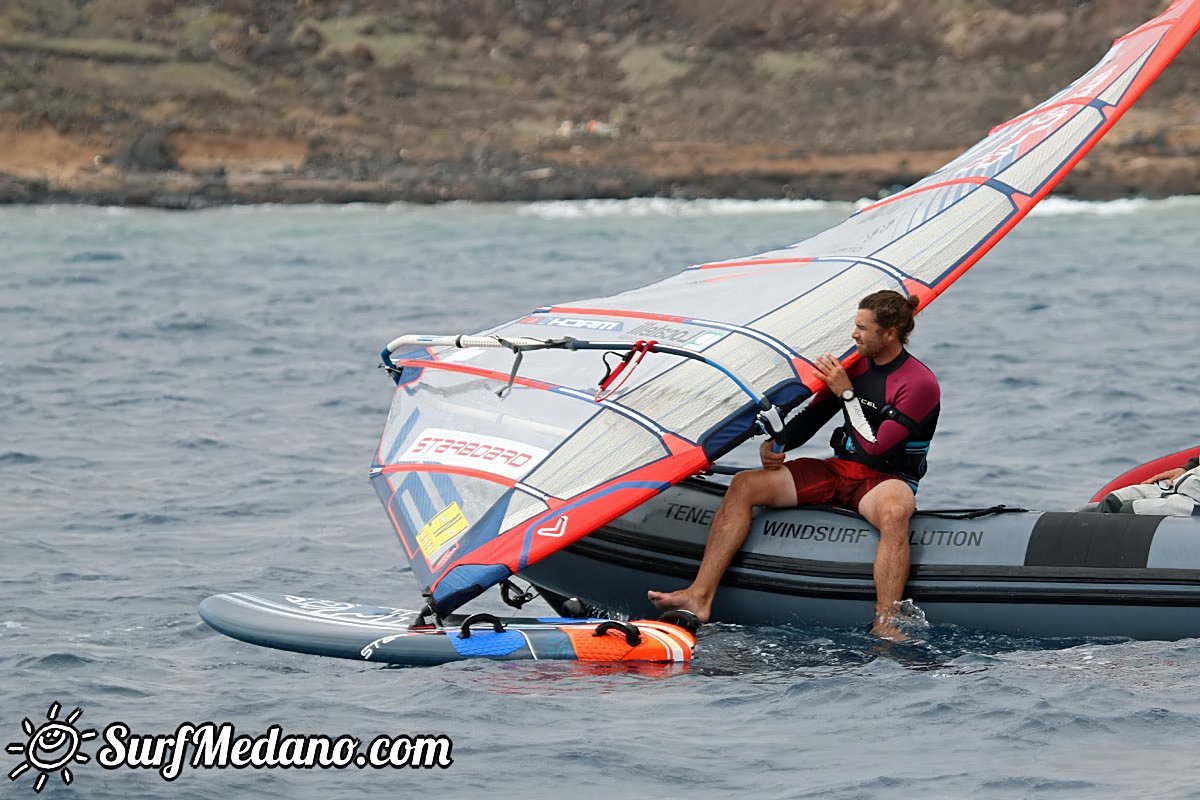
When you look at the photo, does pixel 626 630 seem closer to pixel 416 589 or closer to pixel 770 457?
pixel 770 457

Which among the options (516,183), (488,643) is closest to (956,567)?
(488,643)

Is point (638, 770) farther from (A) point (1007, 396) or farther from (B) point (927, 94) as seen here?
(B) point (927, 94)

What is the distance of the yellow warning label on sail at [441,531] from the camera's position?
20.3ft

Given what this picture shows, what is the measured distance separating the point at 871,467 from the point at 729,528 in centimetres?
67

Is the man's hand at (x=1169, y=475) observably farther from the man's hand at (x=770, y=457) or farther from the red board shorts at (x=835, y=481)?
the man's hand at (x=770, y=457)

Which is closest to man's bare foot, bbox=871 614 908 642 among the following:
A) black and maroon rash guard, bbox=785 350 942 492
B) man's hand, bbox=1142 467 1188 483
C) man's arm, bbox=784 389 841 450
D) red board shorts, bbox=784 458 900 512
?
red board shorts, bbox=784 458 900 512

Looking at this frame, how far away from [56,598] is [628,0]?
4722 cm

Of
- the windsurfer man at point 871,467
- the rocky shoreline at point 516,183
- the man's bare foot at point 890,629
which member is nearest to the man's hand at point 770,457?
the windsurfer man at point 871,467

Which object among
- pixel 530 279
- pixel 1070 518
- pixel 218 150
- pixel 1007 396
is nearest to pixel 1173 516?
pixel 1070 518

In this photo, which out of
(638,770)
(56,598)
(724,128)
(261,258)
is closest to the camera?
(638,770)

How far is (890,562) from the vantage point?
20.3 ft

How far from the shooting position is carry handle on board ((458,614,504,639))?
6113mm

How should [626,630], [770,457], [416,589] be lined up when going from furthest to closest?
[416,589] < [770,457] < [626,630]

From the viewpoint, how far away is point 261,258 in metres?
26.5
